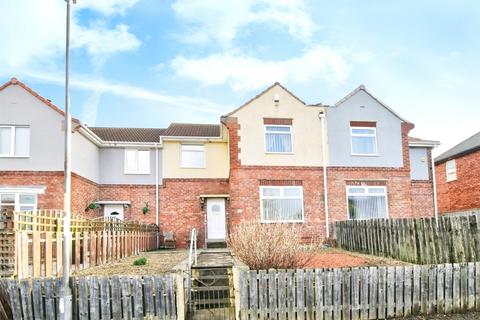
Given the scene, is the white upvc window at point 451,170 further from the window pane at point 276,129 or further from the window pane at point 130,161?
the window pane at point 130,161

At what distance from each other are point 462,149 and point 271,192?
1525cm

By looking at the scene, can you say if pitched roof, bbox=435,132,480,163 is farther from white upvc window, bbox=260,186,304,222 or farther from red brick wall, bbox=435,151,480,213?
white upvc window, bbox=260,186,304,222

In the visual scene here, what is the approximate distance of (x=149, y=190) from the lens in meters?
23.1

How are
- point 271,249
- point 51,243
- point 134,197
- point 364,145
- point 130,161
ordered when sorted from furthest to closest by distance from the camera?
point 130,161
point 134,197
point 364,145
point 51,243
point 271,249

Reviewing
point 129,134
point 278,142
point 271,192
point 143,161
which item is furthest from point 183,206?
point 278,142

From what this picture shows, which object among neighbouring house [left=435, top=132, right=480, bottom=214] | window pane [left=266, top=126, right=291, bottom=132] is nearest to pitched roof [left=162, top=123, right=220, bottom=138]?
window pane [left=266, top=126, right=291, bottom=132]

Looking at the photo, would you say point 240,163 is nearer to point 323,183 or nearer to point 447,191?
point 323,183

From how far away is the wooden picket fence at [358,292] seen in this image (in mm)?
8172

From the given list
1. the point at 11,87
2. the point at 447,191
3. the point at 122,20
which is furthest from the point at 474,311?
the point at 447,191

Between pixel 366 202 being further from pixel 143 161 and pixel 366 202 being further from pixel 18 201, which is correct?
pixel 18 201

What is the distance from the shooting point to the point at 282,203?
20.3 m

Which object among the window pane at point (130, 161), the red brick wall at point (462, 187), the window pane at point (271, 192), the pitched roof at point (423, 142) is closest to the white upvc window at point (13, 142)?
the window pane at point (130, 161)

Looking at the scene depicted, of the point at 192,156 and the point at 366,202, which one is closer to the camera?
the point at 366,202

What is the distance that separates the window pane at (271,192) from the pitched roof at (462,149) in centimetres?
1390
